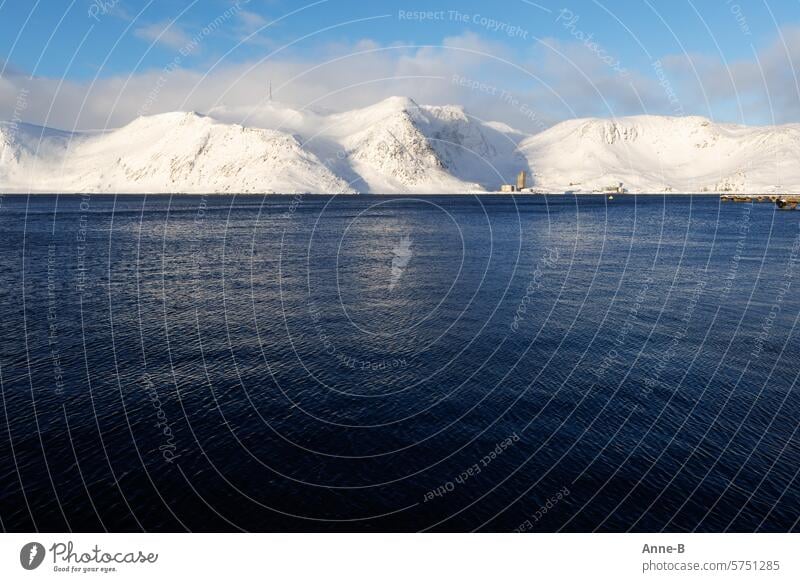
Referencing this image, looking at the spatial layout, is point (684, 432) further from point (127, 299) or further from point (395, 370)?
point (127, 299)

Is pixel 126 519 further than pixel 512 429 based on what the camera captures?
No

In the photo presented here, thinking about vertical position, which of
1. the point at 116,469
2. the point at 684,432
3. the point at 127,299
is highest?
the point at 684,432

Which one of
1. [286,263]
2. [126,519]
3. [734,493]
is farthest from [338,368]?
[286,263]

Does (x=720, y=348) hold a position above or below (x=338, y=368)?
above

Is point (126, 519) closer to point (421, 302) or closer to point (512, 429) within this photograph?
point (512, 429)

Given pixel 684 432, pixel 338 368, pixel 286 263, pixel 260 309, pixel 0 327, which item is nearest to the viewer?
pixel 684 432

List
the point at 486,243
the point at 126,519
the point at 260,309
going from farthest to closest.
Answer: the point at 486,243, the point at 260,309, the point at 126,519

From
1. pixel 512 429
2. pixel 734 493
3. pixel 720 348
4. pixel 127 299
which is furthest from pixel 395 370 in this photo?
pixel 127 299
